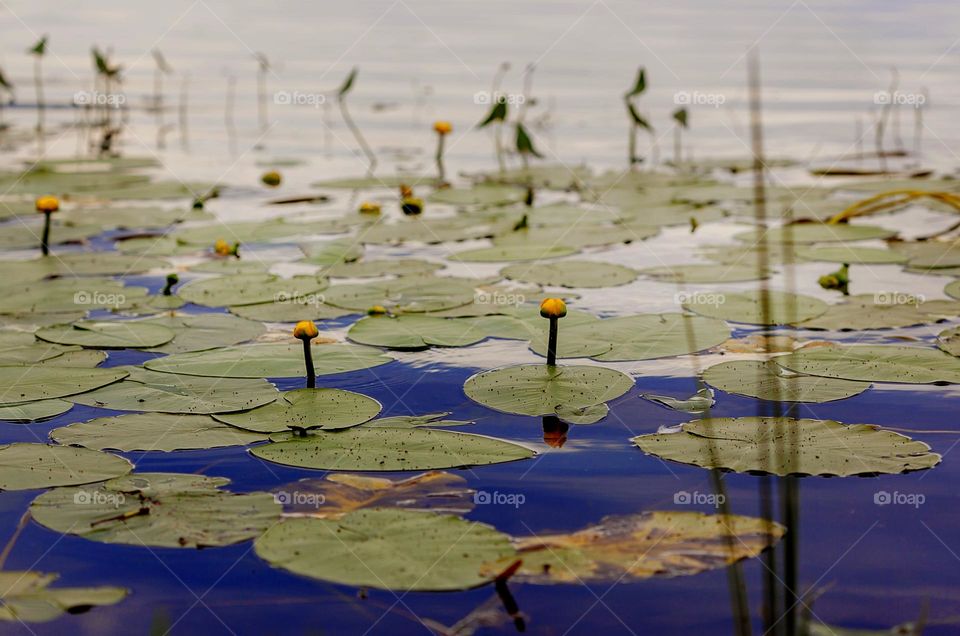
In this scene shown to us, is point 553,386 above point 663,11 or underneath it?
underneath

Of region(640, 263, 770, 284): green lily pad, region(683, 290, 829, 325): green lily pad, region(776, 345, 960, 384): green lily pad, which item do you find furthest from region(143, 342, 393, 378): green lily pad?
region(640, 263, 770, 284): green lily pad

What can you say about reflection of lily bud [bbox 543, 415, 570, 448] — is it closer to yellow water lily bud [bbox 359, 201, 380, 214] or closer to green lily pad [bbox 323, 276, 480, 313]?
green lily pad [bbox 323, 276, 480, 313]

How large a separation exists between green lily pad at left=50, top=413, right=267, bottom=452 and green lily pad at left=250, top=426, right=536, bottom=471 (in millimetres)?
121

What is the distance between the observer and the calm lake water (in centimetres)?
188

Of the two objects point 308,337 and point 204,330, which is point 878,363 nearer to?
point 308,337

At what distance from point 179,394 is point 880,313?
2133mm

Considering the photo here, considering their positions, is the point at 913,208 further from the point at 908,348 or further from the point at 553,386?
the point at 553,386

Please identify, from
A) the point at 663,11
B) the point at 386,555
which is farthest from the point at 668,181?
the point at 663,11

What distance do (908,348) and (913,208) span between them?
2.46 m

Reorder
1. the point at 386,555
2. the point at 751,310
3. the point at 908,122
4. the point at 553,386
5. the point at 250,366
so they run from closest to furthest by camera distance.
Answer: the point at 386,555 → the point at 553,386 → the point at 250,366 → the point at 751,310 → the point at 908,122

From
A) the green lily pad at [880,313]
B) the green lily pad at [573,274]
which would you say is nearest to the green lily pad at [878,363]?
the green lily pad at [880,313]

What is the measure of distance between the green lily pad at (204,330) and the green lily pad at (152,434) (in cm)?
62

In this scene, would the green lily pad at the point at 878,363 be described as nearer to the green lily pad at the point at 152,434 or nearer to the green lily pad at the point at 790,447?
the green lily pad at the point at 790,447

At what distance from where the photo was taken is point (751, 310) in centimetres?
357
